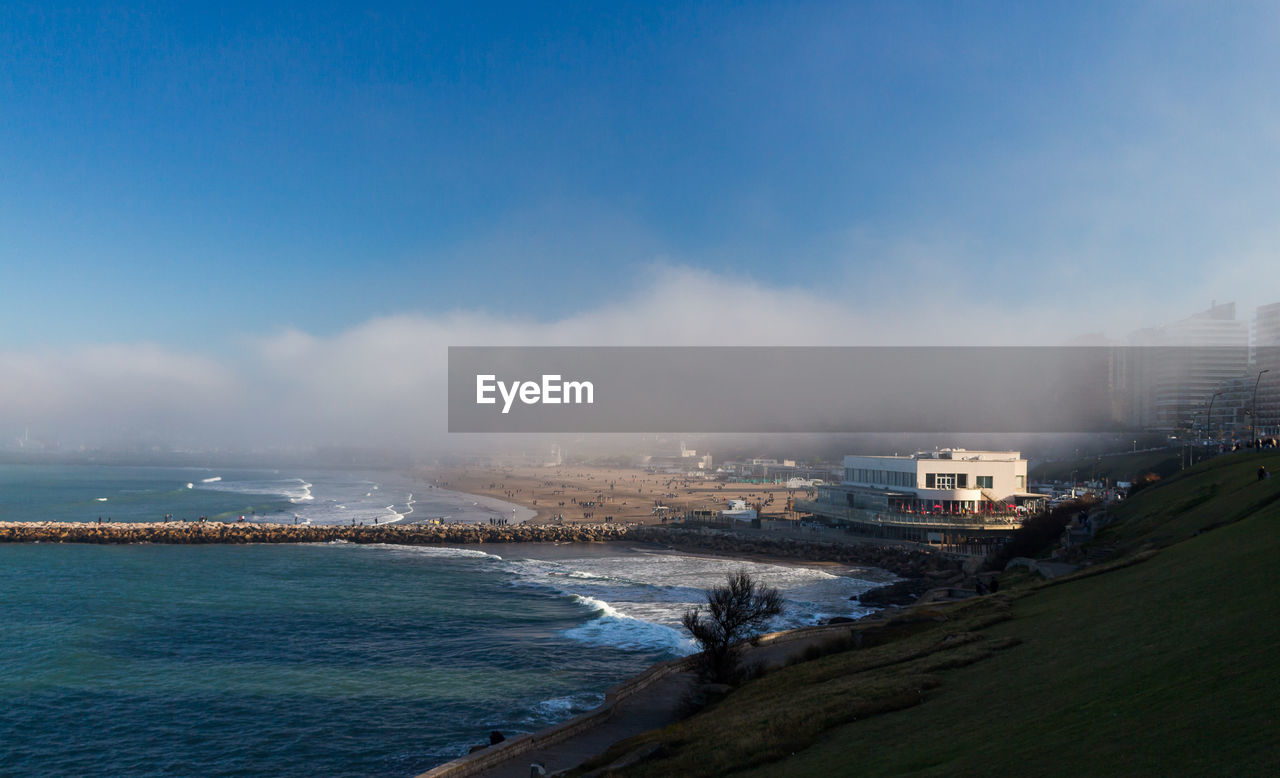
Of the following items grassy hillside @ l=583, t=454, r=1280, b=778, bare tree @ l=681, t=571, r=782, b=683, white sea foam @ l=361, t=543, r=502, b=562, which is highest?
grassy hillside @ l=583, t=454, r=1280, b=778

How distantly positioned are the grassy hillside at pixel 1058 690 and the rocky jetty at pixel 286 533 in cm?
5401

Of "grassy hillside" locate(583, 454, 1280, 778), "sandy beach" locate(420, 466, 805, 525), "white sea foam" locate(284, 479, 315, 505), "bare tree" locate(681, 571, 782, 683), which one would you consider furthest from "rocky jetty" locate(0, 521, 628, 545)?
"grassy hillside" locate(583, 454, 1280, 778)

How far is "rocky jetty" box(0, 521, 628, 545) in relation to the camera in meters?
71.9

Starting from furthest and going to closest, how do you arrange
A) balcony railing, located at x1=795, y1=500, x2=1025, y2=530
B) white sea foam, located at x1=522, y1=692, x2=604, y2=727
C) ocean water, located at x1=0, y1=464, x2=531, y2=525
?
ocean water, located at x1=0, y1=464, x2=531, y2=525, balcony railing, located at x1=795, y1=500, x2=1025, y2=530, white sea foam, located at x1=522, y1=692, x2=604, y2=727

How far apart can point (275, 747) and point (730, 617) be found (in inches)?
598

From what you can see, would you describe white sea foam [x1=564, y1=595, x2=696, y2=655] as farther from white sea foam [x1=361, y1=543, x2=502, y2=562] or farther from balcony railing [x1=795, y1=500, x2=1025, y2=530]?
balcony railing [x1=795, y1=500, x2=1025, y2=530]

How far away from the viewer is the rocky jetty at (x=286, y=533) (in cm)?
7194

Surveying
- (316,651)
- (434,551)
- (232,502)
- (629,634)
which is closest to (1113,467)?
(434,551)

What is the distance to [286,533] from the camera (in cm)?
7469

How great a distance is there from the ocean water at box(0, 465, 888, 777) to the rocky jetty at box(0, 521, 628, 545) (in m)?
11.4

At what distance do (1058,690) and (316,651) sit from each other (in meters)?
31.4

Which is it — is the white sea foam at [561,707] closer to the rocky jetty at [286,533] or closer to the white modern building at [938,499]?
the white modern building at [938,499]

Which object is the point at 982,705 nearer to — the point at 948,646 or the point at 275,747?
the point at 948,646

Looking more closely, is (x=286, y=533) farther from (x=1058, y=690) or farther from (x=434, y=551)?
(x=1058, y=690)
